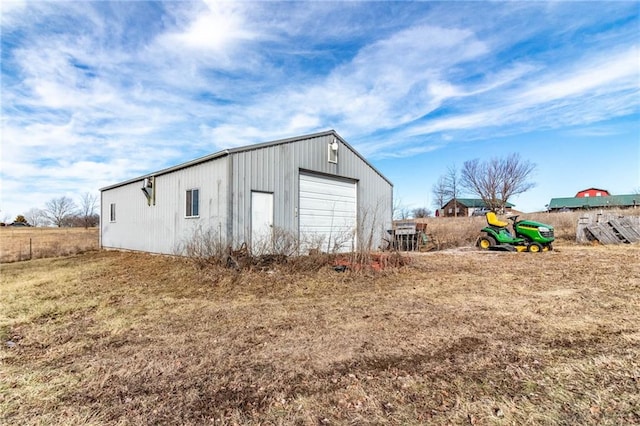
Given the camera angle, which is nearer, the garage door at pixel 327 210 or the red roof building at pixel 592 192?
the garage door at pixel 327 210

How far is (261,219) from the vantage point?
934cm

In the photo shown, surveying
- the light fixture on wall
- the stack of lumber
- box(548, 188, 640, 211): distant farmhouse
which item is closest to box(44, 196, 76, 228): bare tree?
the light fixture on wall

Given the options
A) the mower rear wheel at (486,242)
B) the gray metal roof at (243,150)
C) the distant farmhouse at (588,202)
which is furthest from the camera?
the distant farmhouse at (588,202)

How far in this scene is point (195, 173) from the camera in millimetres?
9742

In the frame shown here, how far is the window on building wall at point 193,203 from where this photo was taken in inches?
379

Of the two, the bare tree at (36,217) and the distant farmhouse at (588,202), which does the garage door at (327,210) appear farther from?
the bare tree at (36,217)

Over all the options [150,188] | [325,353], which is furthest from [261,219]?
[325,353]

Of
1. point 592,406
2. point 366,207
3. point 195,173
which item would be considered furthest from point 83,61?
point 592,406

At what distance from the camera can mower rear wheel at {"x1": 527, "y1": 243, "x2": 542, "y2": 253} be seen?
10672 mm

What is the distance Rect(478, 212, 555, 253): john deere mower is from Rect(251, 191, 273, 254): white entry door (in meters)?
8.04

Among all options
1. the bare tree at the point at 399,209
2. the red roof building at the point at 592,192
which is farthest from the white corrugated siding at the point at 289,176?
the red roof building at the point at 592,192

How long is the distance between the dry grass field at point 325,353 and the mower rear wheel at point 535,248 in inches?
188

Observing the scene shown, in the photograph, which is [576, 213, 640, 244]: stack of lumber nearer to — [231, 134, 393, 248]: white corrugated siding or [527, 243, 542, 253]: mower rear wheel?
[527, 243, 542, 253]: mower rear wheel

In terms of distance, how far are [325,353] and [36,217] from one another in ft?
A: 225
